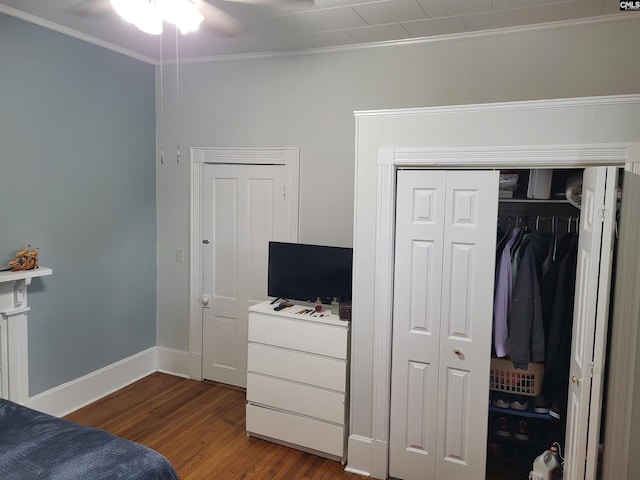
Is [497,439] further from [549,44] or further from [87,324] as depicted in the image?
[87,324]

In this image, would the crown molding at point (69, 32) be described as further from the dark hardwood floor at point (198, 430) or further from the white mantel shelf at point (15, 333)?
the dark hardwood floor at point (198, 430)

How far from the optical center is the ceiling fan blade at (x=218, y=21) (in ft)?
9.18

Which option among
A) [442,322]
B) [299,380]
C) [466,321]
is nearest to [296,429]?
[299,380]

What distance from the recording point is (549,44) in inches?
117

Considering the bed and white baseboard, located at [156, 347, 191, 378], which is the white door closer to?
white baseboard, located at [156, 347, 191, 378]

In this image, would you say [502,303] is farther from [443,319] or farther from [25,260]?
[25,260]

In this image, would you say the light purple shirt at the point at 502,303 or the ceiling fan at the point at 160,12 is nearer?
the ceiling fan at the point at 160,12

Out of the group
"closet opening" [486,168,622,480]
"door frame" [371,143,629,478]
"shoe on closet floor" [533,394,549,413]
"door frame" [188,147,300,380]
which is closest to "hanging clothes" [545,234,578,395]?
"closet opening" [486,168,622,480]

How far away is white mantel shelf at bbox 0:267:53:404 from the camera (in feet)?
10.1

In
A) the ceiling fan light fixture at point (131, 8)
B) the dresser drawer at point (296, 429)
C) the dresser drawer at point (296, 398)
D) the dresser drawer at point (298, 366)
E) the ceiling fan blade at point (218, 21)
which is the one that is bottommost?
the dresser drawer at point (296, 429)

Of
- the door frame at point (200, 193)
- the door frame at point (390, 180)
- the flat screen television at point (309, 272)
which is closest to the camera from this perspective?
the door frame at point (390, 180)

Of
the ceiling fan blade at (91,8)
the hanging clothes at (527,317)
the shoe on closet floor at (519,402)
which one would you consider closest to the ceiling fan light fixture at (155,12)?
the ceiling fan blade at (91,8)

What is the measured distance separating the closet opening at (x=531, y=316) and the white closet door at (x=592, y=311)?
0.35 meters

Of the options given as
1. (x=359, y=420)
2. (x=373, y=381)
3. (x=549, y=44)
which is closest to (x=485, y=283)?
(x=373, y=381)
